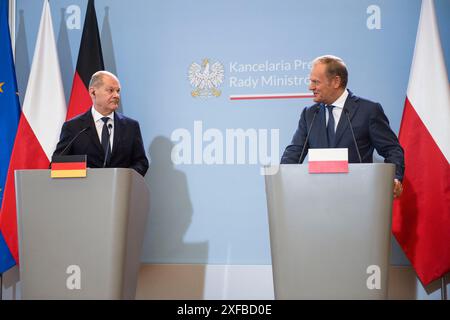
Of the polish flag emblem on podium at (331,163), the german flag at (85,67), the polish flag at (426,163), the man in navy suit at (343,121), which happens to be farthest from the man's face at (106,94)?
the polish flag at (426,163)

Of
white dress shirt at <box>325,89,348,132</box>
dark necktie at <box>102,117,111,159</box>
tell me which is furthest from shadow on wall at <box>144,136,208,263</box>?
white dress shirt at <box>325,89,348,132</box>

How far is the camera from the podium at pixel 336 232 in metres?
2.72

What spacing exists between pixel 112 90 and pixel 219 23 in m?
1.13

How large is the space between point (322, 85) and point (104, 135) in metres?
1.36

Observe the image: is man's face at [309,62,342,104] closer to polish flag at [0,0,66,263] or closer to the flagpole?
the flagpole

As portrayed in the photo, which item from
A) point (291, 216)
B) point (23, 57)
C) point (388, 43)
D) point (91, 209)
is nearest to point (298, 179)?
point (291, 216)

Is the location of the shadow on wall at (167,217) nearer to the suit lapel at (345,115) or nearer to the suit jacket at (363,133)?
the suit jacket at (363,133)

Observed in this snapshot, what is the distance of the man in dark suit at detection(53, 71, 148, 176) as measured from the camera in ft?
12.0

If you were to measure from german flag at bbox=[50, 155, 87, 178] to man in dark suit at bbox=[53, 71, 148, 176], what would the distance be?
0.66 m

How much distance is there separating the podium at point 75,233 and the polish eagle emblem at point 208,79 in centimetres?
158

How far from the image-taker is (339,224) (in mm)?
2738

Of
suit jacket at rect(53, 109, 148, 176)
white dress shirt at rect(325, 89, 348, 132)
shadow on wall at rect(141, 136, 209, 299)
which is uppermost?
white dress shirt at rect(325, 89, 348, 132)

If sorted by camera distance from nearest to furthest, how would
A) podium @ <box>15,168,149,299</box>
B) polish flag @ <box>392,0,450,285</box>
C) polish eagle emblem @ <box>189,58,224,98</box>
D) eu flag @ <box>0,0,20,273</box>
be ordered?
podium @ <box>15,168,149,299</box> → polish flag @ <box>392,0,450,285</box> → eu flag @ <box>0,0,20,273</box> → polish eagle emblem @ <box>189,58,224,98</box>

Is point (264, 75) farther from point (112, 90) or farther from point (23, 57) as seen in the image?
point (23, 57)
